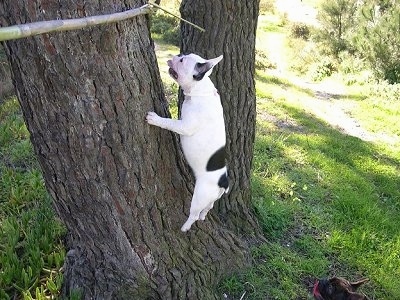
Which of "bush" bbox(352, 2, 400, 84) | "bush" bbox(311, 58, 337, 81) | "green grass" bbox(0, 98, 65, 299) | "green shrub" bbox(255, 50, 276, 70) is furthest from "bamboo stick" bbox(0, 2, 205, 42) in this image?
"bush" bbox(311, 58, 337, 81)

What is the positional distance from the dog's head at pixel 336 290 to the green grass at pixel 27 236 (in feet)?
6.38

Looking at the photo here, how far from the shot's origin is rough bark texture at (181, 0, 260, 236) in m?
3.39

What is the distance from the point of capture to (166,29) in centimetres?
1775

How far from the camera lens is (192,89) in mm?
2473

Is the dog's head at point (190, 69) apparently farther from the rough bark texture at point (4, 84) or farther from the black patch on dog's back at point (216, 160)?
the rough bark texture at point (4, 84)

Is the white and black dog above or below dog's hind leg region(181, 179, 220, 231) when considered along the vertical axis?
above

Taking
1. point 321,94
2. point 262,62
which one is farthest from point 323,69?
point 321,94

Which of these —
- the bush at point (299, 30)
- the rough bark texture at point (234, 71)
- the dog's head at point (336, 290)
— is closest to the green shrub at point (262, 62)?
the bush at point (299, 30)

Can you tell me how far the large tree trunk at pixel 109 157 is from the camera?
2102 mm

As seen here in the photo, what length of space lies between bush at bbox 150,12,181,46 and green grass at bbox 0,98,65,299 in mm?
12126

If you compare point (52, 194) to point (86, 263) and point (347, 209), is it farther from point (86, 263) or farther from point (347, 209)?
point (347, 209)

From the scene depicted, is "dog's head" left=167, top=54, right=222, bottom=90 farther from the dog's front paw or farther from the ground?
the ground

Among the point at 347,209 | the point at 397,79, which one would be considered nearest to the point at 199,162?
the point at 347,209

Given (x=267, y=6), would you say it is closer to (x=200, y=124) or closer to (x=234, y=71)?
(x=234, y=71)
